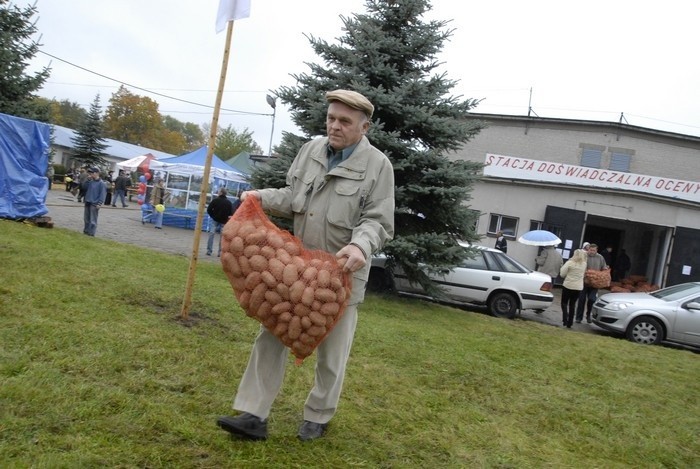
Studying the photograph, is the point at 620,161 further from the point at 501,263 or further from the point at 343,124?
the point at 343,124

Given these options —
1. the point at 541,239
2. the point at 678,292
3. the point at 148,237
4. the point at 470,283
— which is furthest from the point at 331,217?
the point at 541,239

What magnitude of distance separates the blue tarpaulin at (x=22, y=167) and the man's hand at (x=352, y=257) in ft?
→ 35.8

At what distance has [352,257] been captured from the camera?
272 centimetres

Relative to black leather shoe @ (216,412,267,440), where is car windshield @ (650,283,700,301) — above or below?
above

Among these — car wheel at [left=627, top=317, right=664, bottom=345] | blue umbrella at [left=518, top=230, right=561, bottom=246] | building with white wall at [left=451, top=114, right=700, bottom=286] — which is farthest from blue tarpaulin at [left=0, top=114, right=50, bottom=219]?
building with white wall at [left=451, top=114, right=700, bottom=286]

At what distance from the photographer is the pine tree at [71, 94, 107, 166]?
36.6 meters

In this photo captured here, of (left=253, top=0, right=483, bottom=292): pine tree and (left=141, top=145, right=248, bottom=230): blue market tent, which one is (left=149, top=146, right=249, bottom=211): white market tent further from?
(left=253, top=0, right=483, bottom=292): pine tree

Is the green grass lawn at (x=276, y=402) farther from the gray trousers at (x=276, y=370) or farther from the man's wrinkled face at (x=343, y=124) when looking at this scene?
the man's wrinkled face at (x=343, y=124)

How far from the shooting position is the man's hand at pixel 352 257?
2721 millimetres

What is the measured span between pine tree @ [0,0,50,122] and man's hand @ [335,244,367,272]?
42.7 feet

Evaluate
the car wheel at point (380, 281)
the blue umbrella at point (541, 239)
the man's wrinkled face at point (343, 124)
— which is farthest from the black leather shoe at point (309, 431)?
the blue umbrella at point (541, 239)

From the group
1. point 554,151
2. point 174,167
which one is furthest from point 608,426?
point 554,151

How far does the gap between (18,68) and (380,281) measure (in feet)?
33.0

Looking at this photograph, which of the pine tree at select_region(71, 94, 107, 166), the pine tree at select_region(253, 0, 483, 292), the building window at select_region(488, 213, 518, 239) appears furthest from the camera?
the pine tree at select_region(71, 94, 107, 166)
